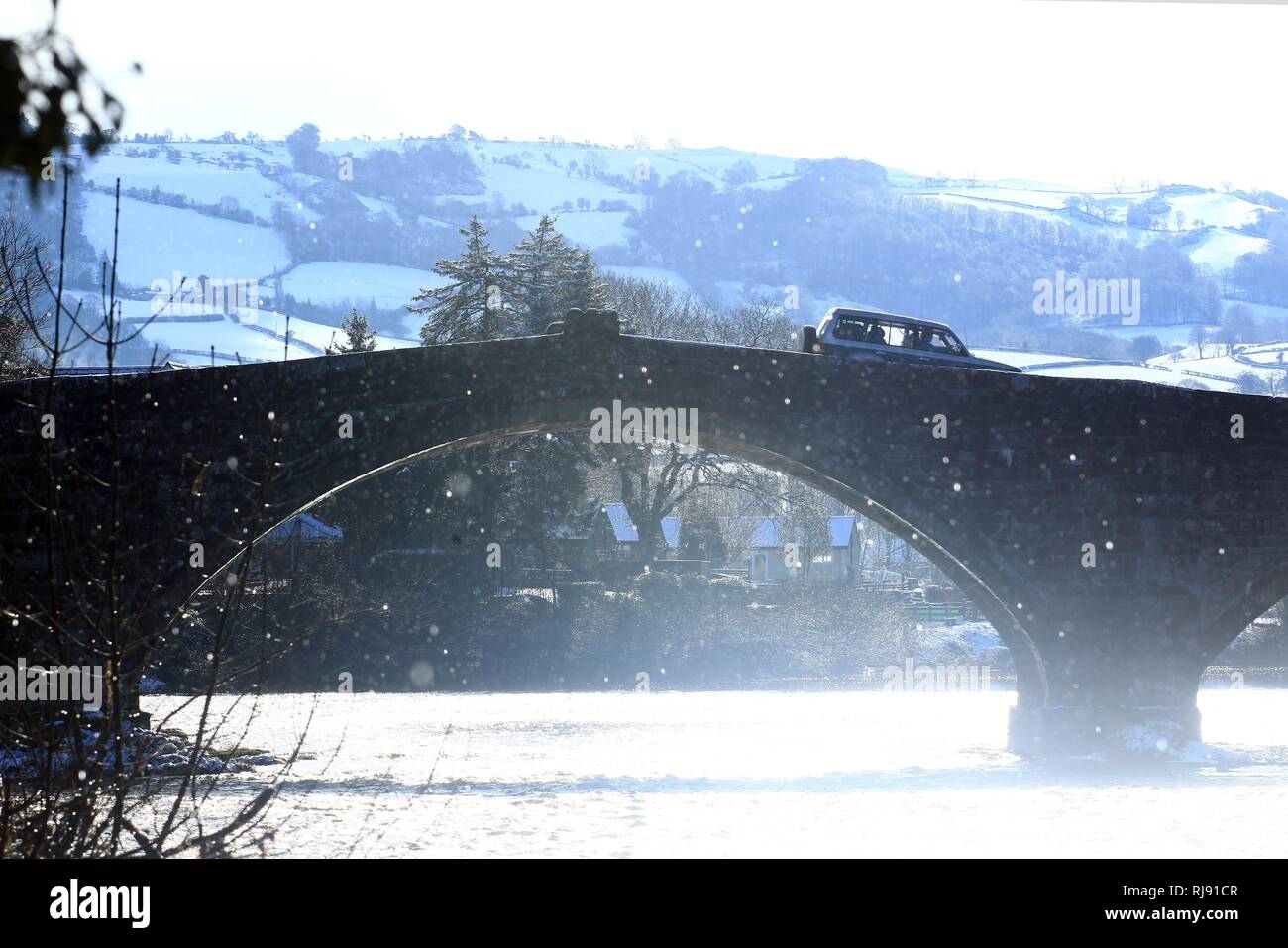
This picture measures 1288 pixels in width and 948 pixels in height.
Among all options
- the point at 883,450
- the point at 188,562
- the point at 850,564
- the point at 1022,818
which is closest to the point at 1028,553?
the point at 883,450

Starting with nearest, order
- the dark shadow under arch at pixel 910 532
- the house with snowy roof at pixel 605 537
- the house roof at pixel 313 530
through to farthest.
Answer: the dark shadow under arch at pixel 910 532, the house roof at pixel 313 530, the house with snowy roof at pixel 605 537

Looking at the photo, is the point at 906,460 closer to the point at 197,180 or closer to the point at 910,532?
the point at 910,532

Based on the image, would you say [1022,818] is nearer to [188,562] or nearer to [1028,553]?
[1028,553]

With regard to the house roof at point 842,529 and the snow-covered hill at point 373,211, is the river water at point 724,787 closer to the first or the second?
the house roof at point 842,529

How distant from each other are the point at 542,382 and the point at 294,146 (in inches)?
6835

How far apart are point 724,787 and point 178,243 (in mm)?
120477

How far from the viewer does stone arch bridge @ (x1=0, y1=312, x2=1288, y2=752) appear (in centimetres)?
1825

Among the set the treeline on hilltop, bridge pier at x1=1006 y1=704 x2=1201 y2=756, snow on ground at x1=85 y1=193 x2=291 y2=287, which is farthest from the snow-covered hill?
bridge pier at x1=1006 y1=704 x2=1201 y2=756

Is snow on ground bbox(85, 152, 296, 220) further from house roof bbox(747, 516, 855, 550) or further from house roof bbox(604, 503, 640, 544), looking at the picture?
house roof bbox(604, 503, 640, 544)

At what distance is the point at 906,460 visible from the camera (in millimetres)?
20375

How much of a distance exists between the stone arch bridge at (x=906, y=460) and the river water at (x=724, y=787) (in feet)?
7.45

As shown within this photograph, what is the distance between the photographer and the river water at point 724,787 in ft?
42.4

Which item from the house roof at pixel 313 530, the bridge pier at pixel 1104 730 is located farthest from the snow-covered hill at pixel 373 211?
the bridge pier at pixel 1104 730

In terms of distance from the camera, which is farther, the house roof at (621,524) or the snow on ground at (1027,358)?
the snow on ground at (1027,358)
